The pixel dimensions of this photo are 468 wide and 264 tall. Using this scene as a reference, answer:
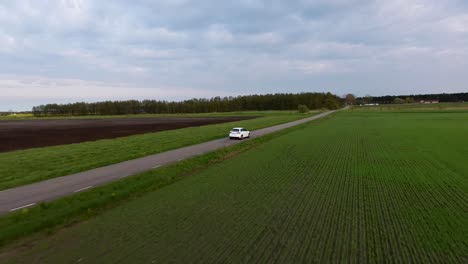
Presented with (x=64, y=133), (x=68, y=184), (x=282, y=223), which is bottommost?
(x=64, y=133)

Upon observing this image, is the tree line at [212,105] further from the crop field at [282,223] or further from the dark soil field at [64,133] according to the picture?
the crop field at [282,223]

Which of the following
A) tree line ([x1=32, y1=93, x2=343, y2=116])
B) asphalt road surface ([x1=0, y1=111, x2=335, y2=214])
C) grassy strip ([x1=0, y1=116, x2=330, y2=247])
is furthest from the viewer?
tree line ([x1=32, y1=93, x2=343, y2=116])

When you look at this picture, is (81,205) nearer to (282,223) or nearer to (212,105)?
(282,223)

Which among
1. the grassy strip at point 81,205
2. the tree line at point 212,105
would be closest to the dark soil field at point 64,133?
the grassy strip at point 81,205

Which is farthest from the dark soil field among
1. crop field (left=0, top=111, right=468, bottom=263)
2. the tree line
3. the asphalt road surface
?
the tree line

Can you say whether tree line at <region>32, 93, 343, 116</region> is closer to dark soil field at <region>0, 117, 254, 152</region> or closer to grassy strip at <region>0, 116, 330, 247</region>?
dark soil field at <region>0, 117, 254, 152</region>

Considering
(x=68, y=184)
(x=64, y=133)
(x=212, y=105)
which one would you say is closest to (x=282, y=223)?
(x=68, y=184)
